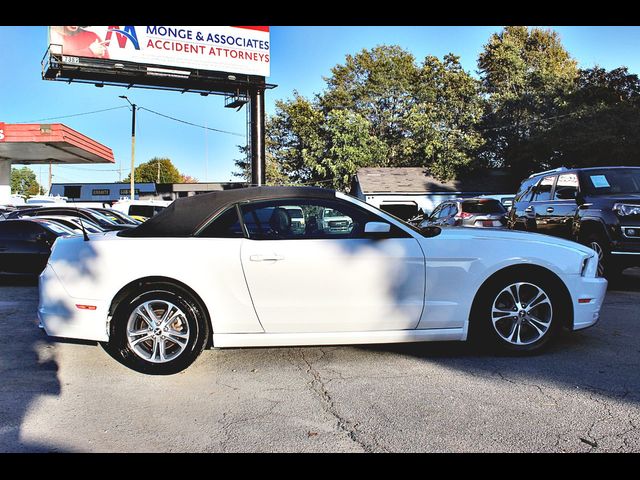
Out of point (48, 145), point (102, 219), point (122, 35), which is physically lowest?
point (102, 219)

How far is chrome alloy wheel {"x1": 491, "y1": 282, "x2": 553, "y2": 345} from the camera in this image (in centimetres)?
455

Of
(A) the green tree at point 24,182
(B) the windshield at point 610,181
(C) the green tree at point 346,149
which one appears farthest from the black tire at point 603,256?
(A) the green tree at point 24,182

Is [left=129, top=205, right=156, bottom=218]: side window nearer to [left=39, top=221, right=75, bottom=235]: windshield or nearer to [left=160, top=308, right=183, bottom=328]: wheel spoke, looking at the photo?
[left=39, top=221, right=75, bottom=235]: windshield

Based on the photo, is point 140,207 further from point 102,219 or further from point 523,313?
point 523,313

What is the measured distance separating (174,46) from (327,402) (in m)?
29.6

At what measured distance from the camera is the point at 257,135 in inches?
1257

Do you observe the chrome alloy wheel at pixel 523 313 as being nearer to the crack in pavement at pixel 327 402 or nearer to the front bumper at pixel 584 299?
the front bumper at pixel 584 299

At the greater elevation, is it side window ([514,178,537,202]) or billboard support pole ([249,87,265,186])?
billboard support pole ([249,87,265,186])

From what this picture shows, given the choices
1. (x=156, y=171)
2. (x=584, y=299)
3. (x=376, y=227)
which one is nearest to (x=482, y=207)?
(x=584, y=299)

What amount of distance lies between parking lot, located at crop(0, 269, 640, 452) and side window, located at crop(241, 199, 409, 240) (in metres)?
1.10

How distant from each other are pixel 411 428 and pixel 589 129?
2835 cm

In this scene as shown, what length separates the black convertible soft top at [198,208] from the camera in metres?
4.43

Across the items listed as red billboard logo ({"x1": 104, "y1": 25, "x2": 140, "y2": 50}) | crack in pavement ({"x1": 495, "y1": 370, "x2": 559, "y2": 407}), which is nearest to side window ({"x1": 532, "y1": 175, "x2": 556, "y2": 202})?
crack in pavement ({"x1": 495, "y1": 370, "x2": 559, "y2": 407})
